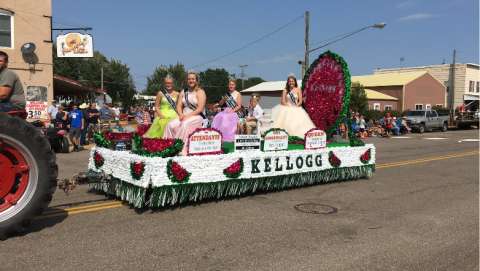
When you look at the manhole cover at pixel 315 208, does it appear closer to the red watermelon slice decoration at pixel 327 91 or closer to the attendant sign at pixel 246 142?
the attendant sign at pixel 246 142

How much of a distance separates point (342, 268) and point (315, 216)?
5.95 ft

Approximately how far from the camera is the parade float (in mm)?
5719

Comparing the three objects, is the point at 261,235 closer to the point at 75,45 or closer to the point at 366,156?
the point at 366,156

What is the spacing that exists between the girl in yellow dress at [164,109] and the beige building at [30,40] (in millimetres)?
11393

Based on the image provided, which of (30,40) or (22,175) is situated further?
(30,40)

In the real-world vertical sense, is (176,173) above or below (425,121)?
below

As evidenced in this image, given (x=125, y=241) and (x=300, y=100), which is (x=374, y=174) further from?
(x=125, y=241)

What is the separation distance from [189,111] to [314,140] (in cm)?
243

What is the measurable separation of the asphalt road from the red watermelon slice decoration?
2.12 metres

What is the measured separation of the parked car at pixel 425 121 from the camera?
2781 centimetres

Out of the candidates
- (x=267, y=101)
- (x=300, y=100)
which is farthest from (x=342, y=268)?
(x=267, y=101)

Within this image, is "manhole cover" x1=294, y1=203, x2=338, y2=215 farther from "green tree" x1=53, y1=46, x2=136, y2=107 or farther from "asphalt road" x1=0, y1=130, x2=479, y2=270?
"green tree" x1=53, y1=46, x2=136, y2=107

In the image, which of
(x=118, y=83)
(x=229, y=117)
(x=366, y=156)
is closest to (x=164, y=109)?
(x=229, y=117)

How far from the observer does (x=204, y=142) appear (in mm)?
6230
